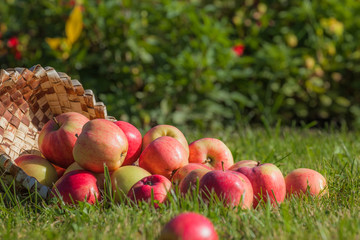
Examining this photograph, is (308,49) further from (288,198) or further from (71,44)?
(288,198)

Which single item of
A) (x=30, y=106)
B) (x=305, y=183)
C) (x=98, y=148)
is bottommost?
(x=305, y=183)

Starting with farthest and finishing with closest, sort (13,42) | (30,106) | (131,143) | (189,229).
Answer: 1. (13,42)
2. (30,106)
3. (131,143)
4. (189,229)

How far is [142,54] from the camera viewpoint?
13.1 feet

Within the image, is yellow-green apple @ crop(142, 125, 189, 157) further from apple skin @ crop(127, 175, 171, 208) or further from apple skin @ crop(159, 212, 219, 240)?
apple skin @ crop(159, 212, 219, 240)

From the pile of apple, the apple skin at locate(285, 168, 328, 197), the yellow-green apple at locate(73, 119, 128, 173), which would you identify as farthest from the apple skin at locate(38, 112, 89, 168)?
the apple skin at locate(285, 168, 328, 197)

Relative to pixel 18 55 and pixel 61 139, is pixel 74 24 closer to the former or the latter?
pixel 18 55

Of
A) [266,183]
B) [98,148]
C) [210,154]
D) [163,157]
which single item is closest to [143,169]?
[163,157]

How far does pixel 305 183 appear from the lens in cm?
208

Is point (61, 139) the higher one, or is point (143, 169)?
point (61, 139)

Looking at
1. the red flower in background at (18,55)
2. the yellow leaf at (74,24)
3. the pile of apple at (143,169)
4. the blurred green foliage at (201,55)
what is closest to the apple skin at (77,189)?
the pile of apple at (143,169)

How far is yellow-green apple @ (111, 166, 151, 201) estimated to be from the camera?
1.96 meters

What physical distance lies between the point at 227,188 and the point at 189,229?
18.1 inches

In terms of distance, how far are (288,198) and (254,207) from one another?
20cm

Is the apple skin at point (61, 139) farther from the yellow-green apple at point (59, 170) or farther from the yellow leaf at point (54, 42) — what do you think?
the yellow leaf at point (54, 42)
